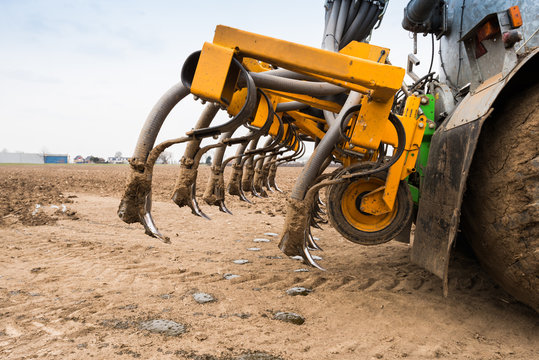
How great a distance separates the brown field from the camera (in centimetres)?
196

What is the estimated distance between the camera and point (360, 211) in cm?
291

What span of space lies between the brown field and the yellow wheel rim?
48 centimetres

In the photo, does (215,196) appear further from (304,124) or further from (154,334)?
(154,334)

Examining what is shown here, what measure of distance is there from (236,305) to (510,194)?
5.59 feet

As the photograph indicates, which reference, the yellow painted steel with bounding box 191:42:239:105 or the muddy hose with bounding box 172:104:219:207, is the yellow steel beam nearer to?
the yellow painted steel with bounding box 191:42:239:105

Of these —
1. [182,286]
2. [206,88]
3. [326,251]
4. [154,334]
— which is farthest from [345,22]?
[154,334]

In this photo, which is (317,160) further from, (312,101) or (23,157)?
(23,157)

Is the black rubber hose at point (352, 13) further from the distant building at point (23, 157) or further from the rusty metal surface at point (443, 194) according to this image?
the distant building at point (23, 157)

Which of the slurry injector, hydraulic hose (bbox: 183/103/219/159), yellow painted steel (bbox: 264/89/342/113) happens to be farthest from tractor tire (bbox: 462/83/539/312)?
hydraulic hose (bbox: 183/103/219/159)

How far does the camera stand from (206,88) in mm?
2080

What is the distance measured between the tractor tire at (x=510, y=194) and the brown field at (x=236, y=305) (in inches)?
17.3

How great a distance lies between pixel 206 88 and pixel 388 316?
175 cm

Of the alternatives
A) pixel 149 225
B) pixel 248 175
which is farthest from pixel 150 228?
pixel 248 175

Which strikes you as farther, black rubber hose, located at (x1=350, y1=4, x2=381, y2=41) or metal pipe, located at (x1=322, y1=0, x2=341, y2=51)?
black rubber hose, located at (x1=350, y1=4, x2=381, y2=41)
